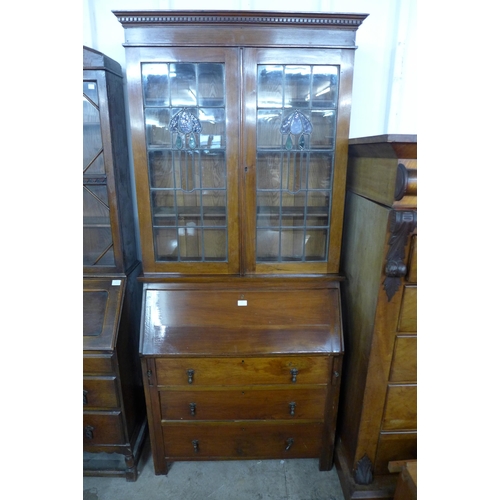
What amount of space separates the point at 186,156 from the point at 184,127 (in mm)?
125

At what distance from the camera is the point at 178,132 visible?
4.59ft

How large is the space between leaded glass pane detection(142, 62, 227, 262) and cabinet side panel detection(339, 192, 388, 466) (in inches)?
24.1

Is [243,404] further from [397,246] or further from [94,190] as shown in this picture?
[94,190]

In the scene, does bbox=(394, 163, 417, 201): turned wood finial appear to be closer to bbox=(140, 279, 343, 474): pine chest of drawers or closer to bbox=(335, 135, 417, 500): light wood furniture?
bbox=(335, 135, 417, 500): light wood furniture

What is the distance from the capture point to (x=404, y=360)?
1.31m

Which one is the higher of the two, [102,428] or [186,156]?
[186,156]

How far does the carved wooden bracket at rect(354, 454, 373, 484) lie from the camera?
143 centimetres

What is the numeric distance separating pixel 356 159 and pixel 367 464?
4.55 ft

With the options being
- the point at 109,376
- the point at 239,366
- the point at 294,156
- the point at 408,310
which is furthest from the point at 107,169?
the point at 408,310

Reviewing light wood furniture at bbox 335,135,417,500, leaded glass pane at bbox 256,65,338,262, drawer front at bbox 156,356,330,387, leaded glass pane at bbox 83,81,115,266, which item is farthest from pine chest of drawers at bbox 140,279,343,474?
leaded glass pane at bbox 83,81,115,266

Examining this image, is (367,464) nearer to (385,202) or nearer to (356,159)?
(385,202)

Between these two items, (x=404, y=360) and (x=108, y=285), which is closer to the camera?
(x=404, y=360)

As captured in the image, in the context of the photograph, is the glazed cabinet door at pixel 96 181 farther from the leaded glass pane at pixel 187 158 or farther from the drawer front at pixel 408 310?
the drawer front at pixel 408 310

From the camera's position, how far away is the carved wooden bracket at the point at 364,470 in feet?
4.68
